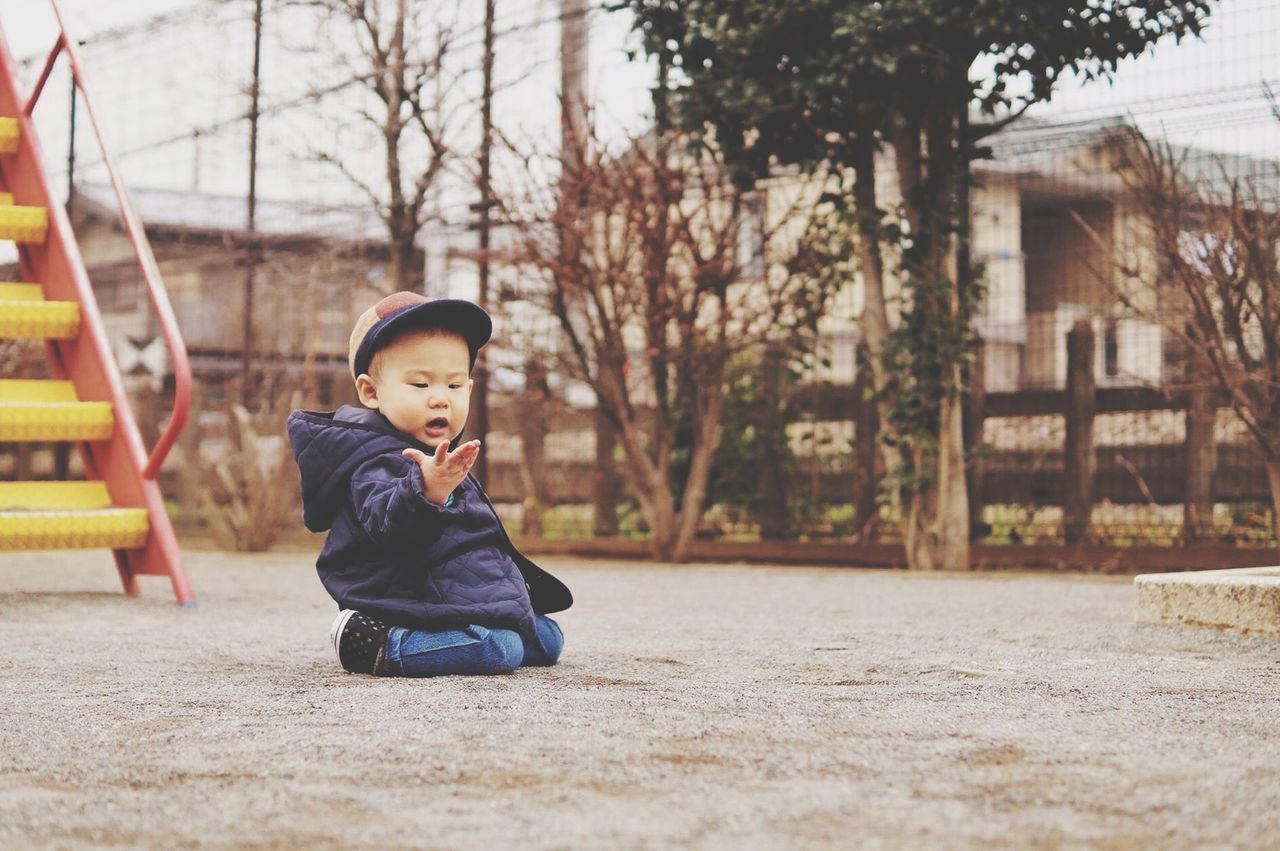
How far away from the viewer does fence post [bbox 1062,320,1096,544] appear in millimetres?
7281

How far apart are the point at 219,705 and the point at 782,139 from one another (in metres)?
5.46

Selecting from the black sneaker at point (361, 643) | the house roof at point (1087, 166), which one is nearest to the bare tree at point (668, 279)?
the house roof at point (1087, 166)

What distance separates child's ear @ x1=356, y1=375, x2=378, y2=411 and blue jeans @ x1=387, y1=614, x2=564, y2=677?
54 centimetres

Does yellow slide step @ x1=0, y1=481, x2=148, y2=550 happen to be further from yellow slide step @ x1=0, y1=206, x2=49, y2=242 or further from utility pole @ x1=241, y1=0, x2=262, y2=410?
utility pole @ x1=241, y1=0, x2=262, y2=410

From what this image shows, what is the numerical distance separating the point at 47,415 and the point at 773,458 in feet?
13.8

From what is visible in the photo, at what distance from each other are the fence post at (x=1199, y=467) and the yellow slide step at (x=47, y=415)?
4.74 m

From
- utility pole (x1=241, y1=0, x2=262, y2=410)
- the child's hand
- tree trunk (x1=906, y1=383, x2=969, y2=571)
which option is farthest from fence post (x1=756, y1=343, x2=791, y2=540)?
the child's hand

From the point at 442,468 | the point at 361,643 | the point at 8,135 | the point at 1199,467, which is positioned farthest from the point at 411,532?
the point at 1199,467

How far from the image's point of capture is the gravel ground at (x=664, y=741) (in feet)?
5.64

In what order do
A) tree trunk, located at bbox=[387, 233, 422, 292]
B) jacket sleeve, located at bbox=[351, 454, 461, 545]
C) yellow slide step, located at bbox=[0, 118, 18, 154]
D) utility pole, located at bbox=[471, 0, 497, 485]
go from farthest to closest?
tree trunk, located at bbox=[387, 233, 422, 292] → utility pole, located at bbox=[471, 0, 497, 485] → yellow slide step, located at bbox=[0, 118, 18, 154] → jacket sleeve, located at bbox=[351, 454, 461, 545]

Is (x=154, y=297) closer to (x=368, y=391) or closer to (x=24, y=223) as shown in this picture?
(x=24, y=223)

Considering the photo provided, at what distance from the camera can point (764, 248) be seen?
7.98 metres

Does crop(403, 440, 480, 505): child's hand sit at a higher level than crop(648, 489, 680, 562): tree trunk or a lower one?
higher

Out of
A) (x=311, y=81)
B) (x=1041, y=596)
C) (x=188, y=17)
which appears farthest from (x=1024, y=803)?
(x=188, y=17)
